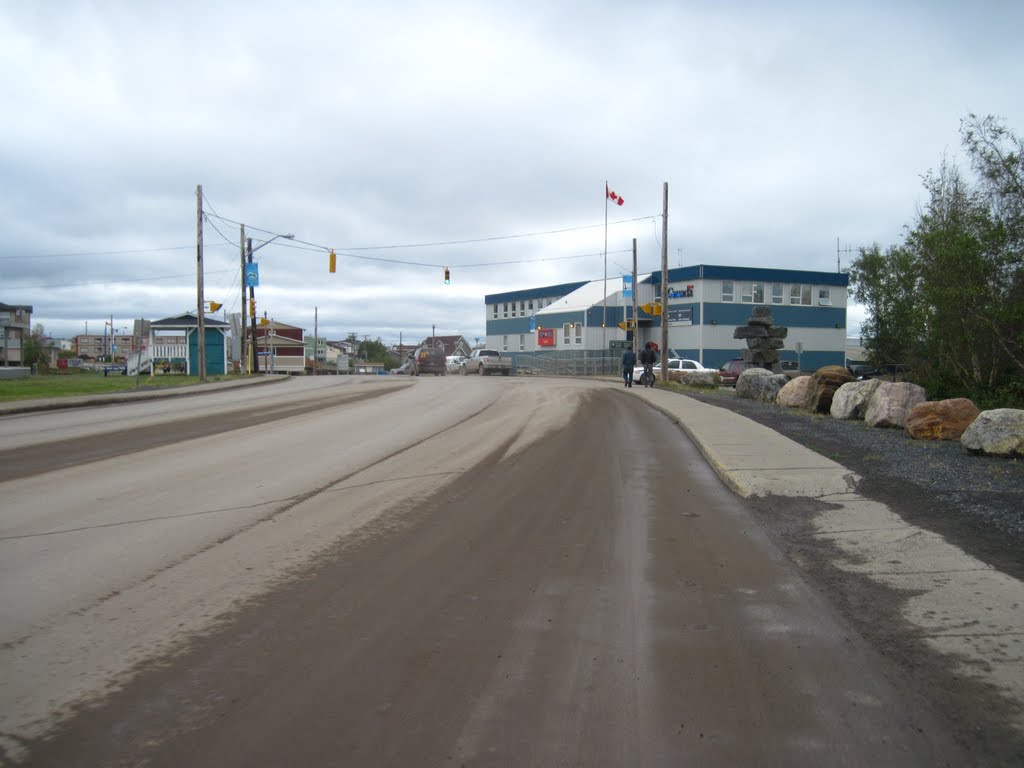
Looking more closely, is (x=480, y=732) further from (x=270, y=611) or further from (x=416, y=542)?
(x=416, y=542)

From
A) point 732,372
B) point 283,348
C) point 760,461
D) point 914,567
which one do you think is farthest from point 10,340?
point 914,567

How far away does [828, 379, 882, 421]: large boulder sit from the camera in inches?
695

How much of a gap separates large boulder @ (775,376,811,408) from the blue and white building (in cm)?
3242

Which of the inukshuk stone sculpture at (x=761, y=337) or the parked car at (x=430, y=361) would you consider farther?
the parked car at (x=430, y=361)

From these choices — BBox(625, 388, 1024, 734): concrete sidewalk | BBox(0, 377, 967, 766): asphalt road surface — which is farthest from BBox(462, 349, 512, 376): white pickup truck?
BBox(0, 377, 967, 766): asphalt road surface

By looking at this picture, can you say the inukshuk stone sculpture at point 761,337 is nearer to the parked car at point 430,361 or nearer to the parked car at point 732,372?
the parked car at point 732,372

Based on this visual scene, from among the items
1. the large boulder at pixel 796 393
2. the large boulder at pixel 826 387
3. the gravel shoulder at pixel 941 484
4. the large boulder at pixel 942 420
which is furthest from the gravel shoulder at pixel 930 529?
the large boulder at pixel 796 393

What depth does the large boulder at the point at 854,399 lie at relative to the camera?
17.6 m

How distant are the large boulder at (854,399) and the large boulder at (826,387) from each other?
42.7 inches

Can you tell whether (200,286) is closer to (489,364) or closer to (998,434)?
(489,364)

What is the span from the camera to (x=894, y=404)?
15945 millimetres

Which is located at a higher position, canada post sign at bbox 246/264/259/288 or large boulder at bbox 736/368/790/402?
canada post sign at bbox 246/264/259/288

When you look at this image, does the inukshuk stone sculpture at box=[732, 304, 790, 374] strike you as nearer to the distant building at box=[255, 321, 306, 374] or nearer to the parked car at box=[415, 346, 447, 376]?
the parked car at box=[415, 346, 447, 376]

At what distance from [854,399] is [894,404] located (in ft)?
6.13
